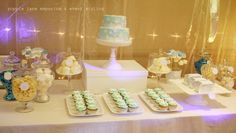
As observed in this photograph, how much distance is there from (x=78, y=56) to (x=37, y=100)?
38 centimetres

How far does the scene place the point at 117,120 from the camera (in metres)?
1.50

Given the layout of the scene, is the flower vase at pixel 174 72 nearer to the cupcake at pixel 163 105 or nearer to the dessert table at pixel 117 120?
the dessert table at pixel 117 120

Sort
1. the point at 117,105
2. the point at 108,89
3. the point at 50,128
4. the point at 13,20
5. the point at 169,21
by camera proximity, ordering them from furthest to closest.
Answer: the point at 169,21 → the point at 13,20 → the point at 108,89 → the point at 117,105 → the point at 50,128

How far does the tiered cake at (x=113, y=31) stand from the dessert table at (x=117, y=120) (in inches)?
13.7

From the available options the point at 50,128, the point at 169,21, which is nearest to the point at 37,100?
the point at 50,128

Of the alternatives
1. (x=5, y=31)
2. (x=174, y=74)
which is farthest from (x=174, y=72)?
(x=5, y=31)

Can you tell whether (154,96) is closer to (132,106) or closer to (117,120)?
(132,106)

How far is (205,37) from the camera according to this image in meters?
2.41

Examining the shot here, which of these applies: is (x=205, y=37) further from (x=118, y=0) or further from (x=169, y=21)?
(x=118, y=0)

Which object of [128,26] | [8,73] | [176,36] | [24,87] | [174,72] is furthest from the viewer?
[176,36]

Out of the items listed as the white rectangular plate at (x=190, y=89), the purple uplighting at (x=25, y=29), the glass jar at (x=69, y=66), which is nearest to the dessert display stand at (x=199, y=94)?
the white rectangular plate at (x=190, y=89)

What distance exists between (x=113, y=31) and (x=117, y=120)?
0.53 meters

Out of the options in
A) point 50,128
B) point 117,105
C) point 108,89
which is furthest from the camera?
point 108,89

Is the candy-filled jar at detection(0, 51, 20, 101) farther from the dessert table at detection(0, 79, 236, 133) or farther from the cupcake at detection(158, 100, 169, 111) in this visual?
the cupcake at detection(158, 100, 169, 111)
